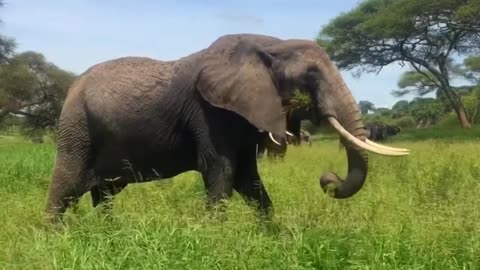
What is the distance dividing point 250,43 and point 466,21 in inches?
909

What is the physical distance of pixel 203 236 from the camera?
4.59 m

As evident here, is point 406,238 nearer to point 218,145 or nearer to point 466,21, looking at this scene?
point 218,145

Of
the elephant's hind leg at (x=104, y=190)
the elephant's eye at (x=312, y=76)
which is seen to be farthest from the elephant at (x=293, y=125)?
the elephant's hind leg at (x=104, y=190)

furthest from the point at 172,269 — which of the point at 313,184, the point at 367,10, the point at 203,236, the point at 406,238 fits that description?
the point at 367,10

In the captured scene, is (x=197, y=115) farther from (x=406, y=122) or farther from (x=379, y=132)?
(x=406, y=122)

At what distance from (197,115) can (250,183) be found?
29.2 inches

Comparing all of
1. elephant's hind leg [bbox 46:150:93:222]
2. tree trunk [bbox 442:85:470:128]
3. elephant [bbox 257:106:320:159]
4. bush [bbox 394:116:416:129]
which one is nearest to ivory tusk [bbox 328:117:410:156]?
elephant [bbox 257:106:320:159]

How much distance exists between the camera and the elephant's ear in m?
5.65

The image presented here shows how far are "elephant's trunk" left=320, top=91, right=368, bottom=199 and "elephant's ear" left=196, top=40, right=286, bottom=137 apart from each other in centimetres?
46

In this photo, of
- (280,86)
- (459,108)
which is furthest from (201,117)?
(459,108)

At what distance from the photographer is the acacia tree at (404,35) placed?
28156mm

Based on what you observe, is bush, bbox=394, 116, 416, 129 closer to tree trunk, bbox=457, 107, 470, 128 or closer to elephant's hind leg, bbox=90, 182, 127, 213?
tree trunk, bbox=457, 107, 470, 128

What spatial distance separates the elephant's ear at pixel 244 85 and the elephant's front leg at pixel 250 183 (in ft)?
1.51

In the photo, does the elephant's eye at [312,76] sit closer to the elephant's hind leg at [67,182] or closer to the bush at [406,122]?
the elephant's hind leg at [67,182]
